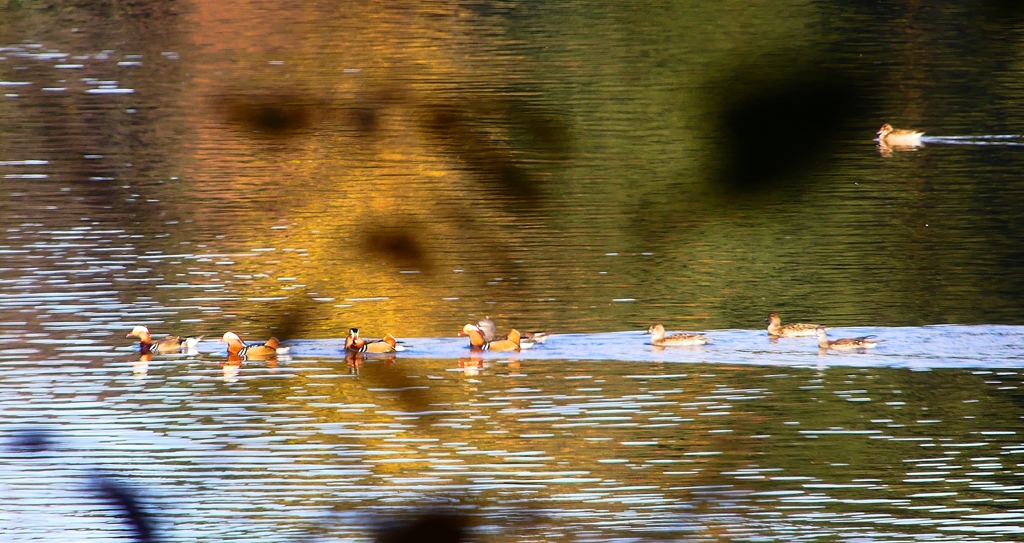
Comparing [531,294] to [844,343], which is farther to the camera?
[531,294]

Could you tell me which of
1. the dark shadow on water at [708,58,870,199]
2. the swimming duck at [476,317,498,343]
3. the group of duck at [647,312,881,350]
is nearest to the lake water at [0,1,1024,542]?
the dark shadow on water at [708,58,870,199]

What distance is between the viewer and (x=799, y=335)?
439 inches

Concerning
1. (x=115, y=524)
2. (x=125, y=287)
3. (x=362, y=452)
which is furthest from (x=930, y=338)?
(x=125, y=287)

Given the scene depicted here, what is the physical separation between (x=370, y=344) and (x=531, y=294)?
7.73ft

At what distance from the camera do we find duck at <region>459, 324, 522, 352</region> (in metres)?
11.4

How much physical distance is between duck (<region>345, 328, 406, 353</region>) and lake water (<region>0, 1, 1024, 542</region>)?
0.12 m

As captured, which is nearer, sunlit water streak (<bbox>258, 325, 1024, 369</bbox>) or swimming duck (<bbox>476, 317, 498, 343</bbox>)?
sunlit water streak (<bbox>258, 325, 1024, 369</bbox>)

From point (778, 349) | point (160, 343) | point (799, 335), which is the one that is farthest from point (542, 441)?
point (160, 343)

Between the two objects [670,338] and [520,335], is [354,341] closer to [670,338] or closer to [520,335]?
[520,335]

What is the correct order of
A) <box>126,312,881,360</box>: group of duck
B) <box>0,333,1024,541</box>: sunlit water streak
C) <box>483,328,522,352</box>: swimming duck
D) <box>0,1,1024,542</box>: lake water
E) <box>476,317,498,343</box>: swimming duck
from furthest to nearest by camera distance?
1. <box>476,317,498,343</box>: swimming duck
2. <box>483,328,522,352</box>: swimming duck
3. <box>126,312,881,360</box>: group of duck
4. <box>0,1,1024,542</box>: lake water
5. <box>0,333,1024,541</box>: sunlit water streak

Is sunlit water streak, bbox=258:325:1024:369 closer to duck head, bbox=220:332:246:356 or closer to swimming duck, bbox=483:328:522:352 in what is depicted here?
A: swimming duck, bbox=483:328:522:352

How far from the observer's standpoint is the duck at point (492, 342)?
1137 centimetres

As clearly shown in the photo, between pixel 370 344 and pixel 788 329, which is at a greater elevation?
pixel 788 329

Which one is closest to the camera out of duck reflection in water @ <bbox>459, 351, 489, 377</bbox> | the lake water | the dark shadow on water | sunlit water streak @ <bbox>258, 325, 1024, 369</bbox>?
the dark shadow on water
